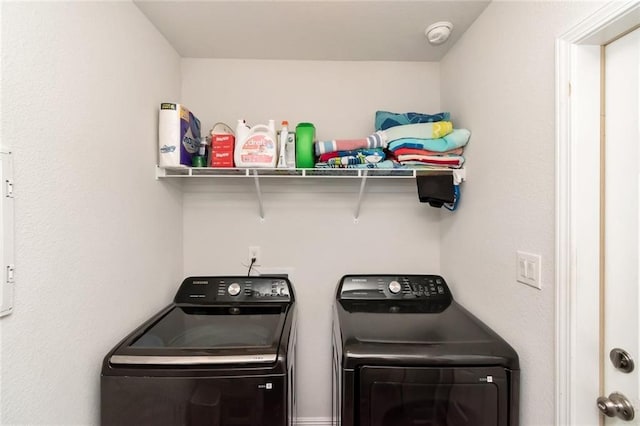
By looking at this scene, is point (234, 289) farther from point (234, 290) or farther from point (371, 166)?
point (371, 166)

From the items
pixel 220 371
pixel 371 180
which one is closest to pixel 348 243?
pixel 371 180

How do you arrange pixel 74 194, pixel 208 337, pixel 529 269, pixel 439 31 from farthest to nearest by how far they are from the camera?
1. pixel 439 31
2. pixel 208 337
3. pixel 529 269
4. pixel 74 194

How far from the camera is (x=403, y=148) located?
1.61 metres

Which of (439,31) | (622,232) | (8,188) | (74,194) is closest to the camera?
(8,188)

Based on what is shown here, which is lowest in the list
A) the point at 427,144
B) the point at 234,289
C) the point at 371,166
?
the point at 234,289

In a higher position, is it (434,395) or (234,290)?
(234,290)

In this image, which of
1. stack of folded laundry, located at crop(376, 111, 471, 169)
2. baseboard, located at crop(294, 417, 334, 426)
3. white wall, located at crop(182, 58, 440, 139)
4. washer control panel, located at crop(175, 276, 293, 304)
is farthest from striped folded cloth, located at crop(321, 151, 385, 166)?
baseboard, located at crop(294, 417, 334, 426)

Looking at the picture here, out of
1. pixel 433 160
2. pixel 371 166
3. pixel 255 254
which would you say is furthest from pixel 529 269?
pixel 255 254

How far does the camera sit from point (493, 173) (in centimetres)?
137

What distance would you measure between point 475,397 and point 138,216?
162cm

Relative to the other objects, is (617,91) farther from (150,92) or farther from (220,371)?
(150,92)

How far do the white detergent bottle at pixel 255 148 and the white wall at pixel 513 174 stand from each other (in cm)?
105

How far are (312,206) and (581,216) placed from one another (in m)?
1.32

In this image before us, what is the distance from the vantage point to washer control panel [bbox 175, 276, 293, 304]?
176cm
